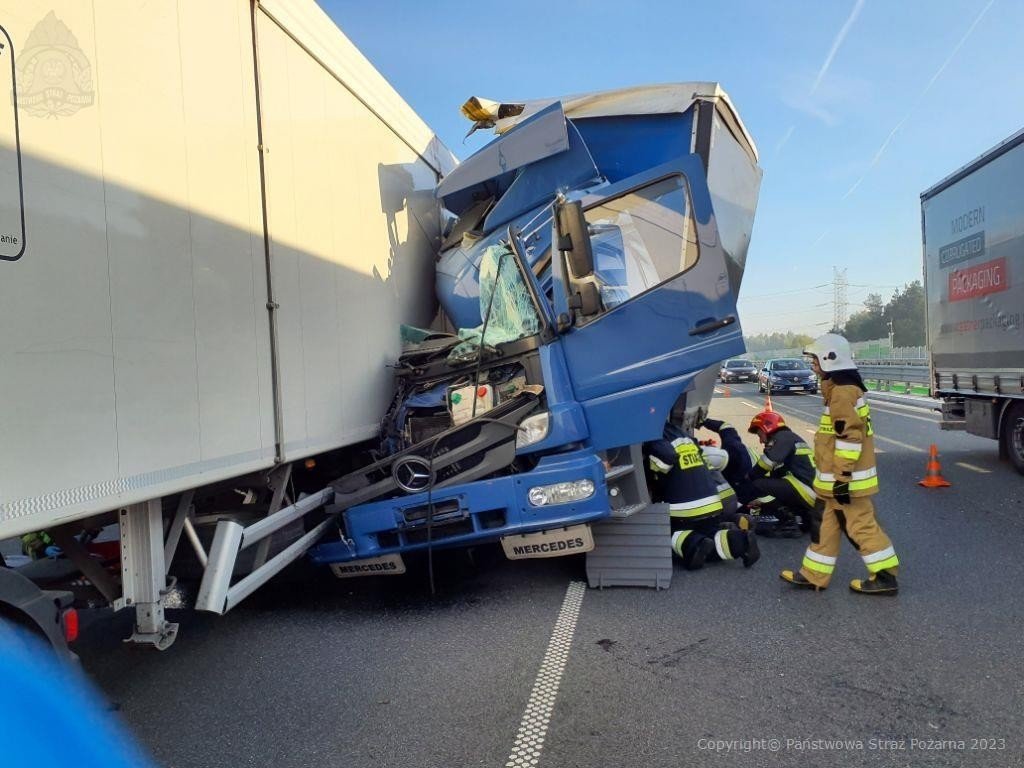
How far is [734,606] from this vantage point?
14.2ft

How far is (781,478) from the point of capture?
19.9 feet

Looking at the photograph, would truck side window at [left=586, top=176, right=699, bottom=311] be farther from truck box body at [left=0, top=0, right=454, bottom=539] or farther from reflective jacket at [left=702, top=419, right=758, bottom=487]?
reflective jacket at [left=702, top=419, right=758, bottom=487]

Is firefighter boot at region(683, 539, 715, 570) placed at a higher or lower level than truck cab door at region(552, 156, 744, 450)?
lower

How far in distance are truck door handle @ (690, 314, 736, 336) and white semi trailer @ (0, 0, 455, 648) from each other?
7.10ft

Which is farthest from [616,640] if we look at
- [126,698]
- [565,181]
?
[565,181]

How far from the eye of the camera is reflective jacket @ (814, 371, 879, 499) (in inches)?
178

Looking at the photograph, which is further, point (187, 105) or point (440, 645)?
point (440, 645)

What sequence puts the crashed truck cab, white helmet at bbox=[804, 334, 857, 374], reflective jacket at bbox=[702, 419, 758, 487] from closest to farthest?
the crashed truck cab < white helmet at bbox=[804, 334, 857, 374] < reflective jacket at bbox=[702, 419, 758, 487]

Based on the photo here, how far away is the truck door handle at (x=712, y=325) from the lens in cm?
427

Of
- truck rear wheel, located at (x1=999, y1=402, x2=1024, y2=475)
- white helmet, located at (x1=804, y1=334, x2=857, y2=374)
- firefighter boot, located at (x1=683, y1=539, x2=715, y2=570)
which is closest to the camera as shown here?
white helmet, located at (x1=804, y1=334, x2=857, y2=374)

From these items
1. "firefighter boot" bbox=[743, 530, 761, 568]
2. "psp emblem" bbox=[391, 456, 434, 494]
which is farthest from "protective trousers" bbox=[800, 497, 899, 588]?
"psp emblem" bbox=[391, 456, 434, 494]

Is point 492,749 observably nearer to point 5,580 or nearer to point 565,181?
point 5,580

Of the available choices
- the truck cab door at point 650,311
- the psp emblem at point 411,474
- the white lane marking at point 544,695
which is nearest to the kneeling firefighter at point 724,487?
the truck cab door at point 650,311

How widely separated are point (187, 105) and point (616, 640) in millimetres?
3353
